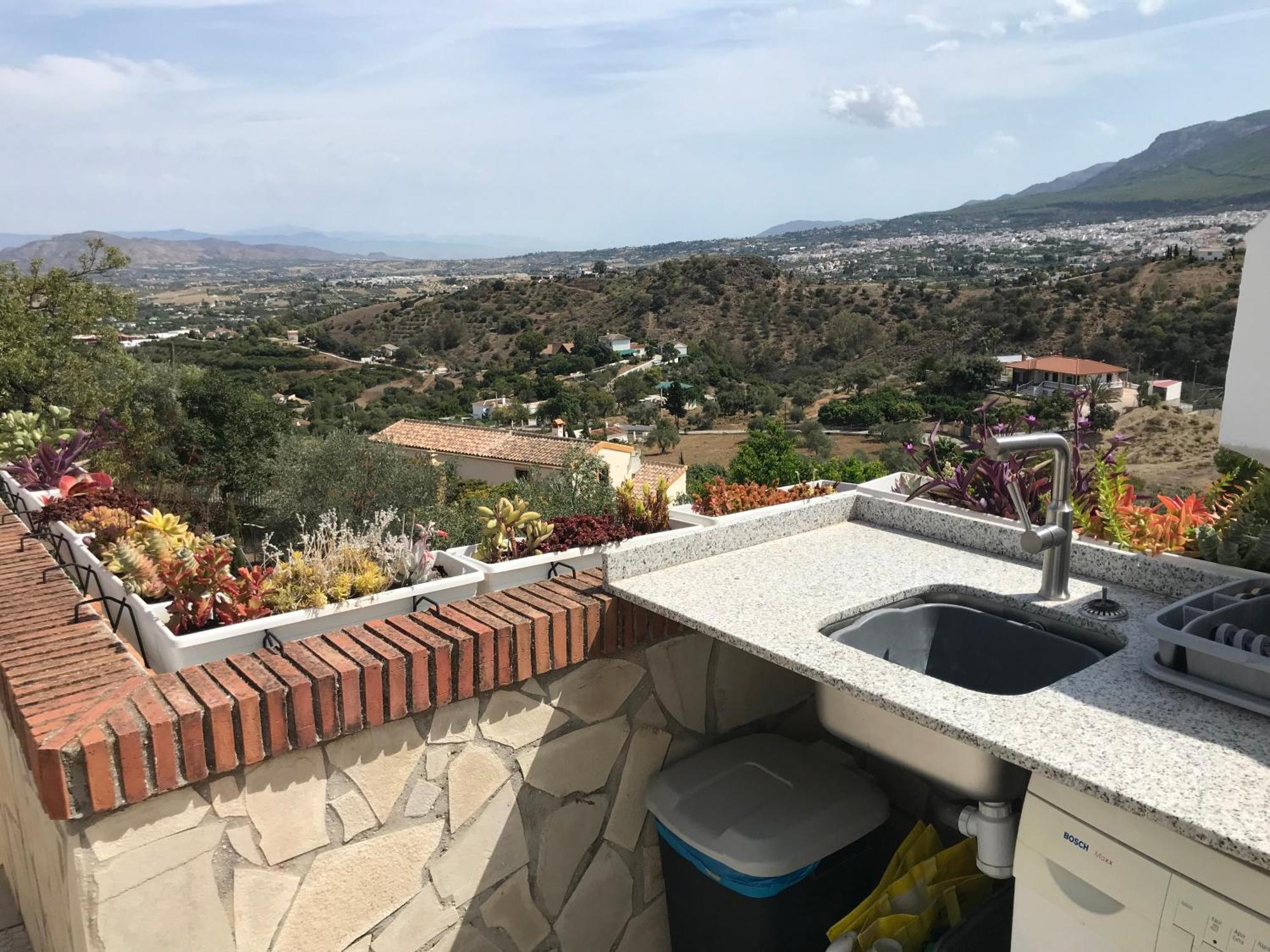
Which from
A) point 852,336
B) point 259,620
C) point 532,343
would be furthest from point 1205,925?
point 532,343

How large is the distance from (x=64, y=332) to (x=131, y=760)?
12.9 metres

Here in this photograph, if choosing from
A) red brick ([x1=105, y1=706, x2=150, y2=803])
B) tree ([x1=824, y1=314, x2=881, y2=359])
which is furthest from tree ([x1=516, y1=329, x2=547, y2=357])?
red brick ([x1=105, y1=706, x2=150, y2=803])

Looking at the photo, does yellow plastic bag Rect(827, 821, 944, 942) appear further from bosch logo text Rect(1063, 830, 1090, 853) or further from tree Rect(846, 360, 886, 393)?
tree Rect(846, 360, 886, 393)

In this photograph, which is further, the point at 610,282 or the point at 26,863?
the point at 610,282

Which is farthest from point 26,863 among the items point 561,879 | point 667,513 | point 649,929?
point 667,513

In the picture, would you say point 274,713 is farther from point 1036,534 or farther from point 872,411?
point 872,411

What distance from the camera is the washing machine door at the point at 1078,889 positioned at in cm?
125

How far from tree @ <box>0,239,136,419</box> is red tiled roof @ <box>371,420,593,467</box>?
15.6m

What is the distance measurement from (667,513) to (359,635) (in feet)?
4.12

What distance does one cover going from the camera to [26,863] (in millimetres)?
2230

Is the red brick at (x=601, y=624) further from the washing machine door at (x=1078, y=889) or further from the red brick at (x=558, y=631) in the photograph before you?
the washing machine door at (x=1078, y=889)

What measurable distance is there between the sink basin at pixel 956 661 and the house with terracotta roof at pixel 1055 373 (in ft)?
126

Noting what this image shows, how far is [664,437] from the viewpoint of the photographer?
43625 millimetres

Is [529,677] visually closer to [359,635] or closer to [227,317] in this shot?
[359,635]
